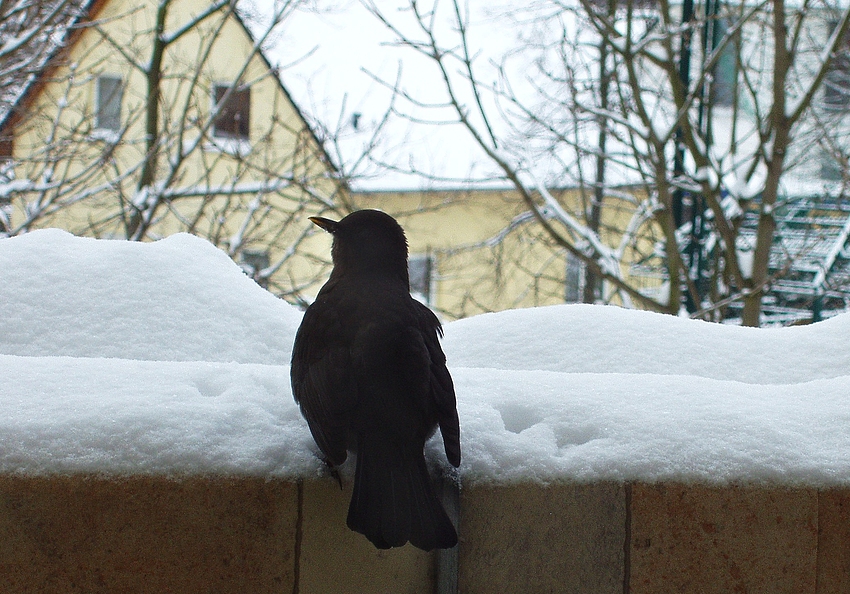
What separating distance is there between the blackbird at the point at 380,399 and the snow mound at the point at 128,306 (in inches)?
26.9

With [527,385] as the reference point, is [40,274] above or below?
above

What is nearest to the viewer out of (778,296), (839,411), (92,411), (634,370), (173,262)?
(92,411)

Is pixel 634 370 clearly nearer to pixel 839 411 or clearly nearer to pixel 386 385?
pixel 839 411

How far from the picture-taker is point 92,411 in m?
1.60

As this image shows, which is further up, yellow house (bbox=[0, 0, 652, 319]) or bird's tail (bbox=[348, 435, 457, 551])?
yellow house (bbox=[0, 0, 652, 319])

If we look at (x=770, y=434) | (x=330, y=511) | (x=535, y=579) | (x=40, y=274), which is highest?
(x=40, y=274)

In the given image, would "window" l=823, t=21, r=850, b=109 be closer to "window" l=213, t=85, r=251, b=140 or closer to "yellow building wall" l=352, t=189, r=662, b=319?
"yellow building wall" l=352, t=189, r=662, b=319

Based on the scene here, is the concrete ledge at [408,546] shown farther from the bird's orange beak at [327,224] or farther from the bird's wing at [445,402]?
the bird's orange beak at [327,224]

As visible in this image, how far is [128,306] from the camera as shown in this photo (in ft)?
8.06

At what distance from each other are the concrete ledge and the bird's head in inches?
23.9

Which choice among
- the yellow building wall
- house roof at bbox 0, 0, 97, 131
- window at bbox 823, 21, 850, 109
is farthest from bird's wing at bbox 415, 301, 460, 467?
the yellow building wall

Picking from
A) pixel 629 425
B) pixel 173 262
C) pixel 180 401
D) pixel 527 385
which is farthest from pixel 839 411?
pixel 173 262

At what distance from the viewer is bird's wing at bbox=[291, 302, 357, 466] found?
1.57 meters

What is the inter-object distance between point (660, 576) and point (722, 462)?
273mm
